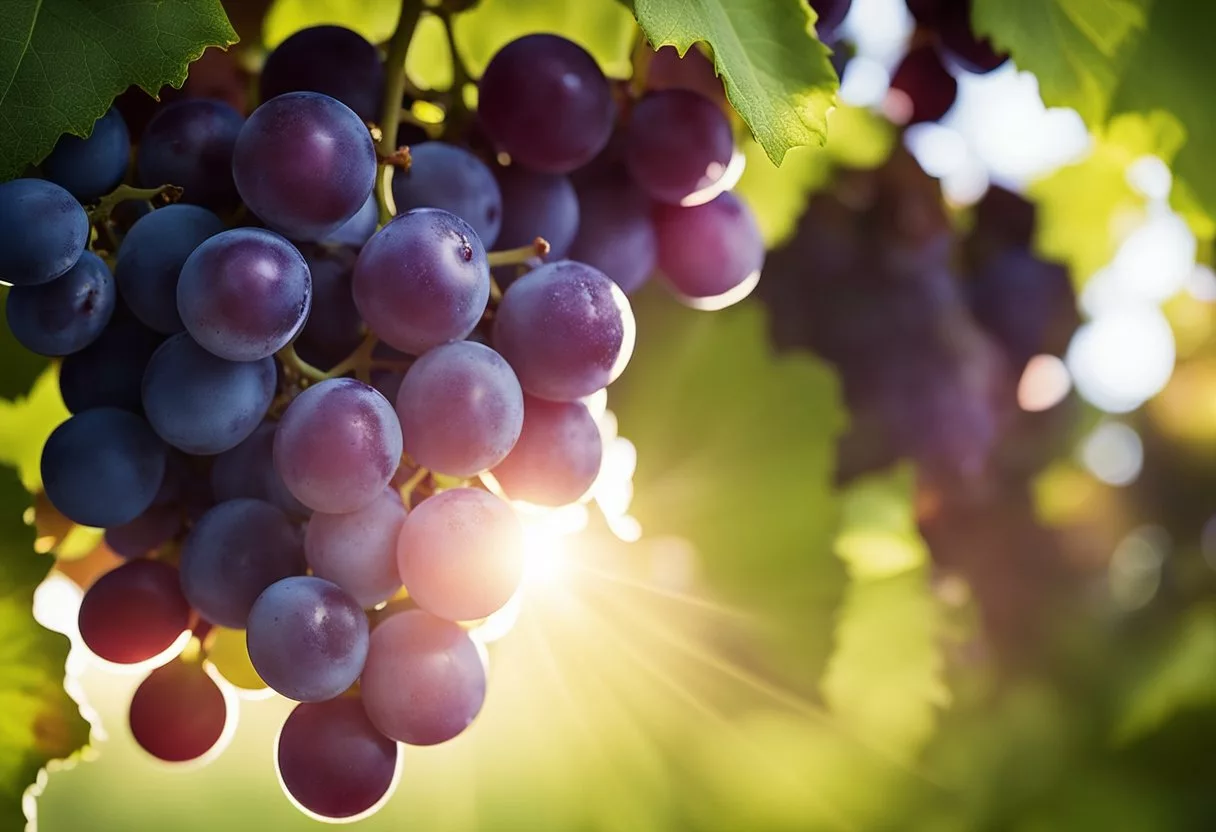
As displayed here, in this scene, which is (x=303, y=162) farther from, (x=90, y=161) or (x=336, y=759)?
(x=336, y=759)

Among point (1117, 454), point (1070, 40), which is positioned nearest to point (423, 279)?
point (1070, 40)

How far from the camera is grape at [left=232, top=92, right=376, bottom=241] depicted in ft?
1.53

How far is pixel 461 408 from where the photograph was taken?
48 centimetres

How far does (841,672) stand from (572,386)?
27.1 inches

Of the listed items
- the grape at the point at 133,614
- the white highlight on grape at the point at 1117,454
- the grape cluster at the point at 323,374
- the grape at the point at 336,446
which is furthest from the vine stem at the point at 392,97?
the white highlight on grape at the point at 1117,454

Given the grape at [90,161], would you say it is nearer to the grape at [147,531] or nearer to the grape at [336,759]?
the grape at [147,531]

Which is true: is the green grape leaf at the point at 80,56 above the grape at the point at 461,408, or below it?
above

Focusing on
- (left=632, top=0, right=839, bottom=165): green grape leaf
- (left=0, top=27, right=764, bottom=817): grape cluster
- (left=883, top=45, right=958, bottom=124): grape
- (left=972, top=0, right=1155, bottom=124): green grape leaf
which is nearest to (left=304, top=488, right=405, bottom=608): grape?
(left=0, top=27, right=764, bottom=817): grape cluster

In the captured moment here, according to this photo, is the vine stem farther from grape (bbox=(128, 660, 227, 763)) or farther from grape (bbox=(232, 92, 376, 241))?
grape (bbox=(128, 660, 227, 763))

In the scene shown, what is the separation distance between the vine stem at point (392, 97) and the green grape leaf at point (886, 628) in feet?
2.08

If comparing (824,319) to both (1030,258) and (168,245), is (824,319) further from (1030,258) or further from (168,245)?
(168,245)

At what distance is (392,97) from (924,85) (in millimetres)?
434

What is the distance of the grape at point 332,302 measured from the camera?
527 mm

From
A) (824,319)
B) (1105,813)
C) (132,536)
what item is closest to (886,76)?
(824,319)
